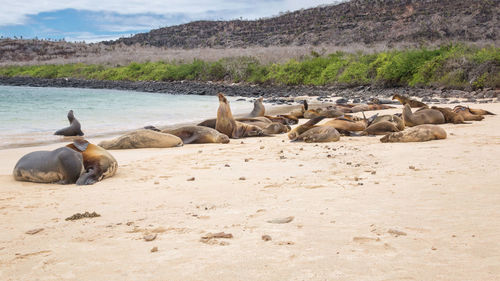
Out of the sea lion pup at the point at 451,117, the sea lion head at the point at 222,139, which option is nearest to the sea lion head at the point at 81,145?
the sea lion head at the point at 222,139

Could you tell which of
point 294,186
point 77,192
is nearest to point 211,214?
point 294,186

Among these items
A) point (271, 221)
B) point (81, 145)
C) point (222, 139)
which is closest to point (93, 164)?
point (81, 145)

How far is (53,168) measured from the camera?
652 cm

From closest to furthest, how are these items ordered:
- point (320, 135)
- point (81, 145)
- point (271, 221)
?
point (271, 221), point (81, 145), point (320, 135)

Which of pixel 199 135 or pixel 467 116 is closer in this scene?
pixel 199 135

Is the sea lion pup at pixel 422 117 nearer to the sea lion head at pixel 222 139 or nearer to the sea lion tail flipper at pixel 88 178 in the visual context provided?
the sea lion head at pixel 222 139

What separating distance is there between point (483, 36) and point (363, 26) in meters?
16.3

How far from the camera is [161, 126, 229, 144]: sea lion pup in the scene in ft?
34.5

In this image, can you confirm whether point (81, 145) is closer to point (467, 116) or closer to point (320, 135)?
point (320, 135)

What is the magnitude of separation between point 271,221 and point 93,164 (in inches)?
134

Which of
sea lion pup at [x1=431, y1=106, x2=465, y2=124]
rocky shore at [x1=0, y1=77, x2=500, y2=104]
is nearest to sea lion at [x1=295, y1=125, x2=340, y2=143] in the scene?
sea lion pup at [x1=431, y1=106, x2=465, y2=124]

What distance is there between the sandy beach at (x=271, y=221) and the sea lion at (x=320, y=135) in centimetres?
198

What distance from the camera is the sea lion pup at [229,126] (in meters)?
11.3

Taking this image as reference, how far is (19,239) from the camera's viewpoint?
13.3 feet
